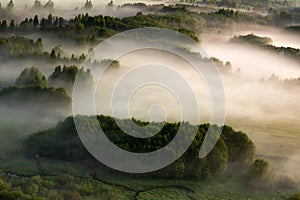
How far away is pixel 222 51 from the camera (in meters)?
119

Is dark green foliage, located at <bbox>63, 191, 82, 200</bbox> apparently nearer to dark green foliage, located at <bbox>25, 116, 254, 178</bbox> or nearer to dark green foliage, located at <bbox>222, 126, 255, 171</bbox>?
dark green foliage, located at <bbox>25, 116, 254, 178</bbox>

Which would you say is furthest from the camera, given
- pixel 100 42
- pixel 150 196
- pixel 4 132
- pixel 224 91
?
pixel 100 42

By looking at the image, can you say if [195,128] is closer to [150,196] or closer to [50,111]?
[150,196]

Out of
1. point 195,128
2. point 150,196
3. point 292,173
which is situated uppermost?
point 195,128

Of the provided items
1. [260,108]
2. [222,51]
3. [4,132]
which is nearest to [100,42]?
[222,51]

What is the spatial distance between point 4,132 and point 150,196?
64.2ft

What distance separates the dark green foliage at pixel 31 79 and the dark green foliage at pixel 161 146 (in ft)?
58.8

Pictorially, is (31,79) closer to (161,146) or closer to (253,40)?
(161,146)

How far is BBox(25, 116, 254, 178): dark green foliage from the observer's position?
4769 centimetres

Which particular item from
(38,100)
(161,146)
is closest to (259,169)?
(161,146)

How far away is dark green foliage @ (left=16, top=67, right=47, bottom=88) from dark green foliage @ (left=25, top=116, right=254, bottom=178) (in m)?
17.9

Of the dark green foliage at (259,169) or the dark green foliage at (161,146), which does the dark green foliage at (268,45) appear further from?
the dark green foliage at (259,169)

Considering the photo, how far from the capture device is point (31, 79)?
238 ft

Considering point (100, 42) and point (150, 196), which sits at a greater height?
point (100, 42)
